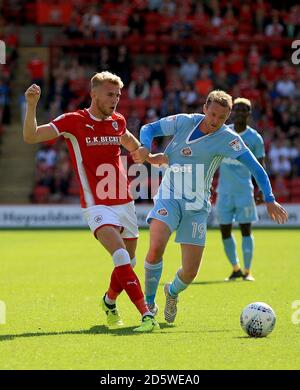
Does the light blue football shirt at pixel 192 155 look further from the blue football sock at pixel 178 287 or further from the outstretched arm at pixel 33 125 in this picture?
the outstretched arm at pixel 33 125

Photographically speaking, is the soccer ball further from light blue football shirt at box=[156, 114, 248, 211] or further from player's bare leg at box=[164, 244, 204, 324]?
light blue football shirt at box=[156, 114, 248, 211]

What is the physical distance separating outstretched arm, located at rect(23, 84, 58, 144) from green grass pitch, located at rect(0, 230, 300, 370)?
178cm

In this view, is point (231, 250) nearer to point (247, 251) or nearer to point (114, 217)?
point (247, 251)

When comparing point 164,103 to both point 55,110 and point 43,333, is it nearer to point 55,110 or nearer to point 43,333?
point 55,110

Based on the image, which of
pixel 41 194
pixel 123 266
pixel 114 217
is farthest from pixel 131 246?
A: pixel 41 194

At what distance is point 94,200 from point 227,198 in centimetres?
552

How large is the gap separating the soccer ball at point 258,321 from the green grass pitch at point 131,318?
90mm

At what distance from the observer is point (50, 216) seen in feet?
88.1

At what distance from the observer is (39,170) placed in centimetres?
2897

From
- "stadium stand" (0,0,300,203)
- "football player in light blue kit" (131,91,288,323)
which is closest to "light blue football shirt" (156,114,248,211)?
"football player in light blue kit" (131,91,288,323)

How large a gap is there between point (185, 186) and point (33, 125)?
1811 mm
